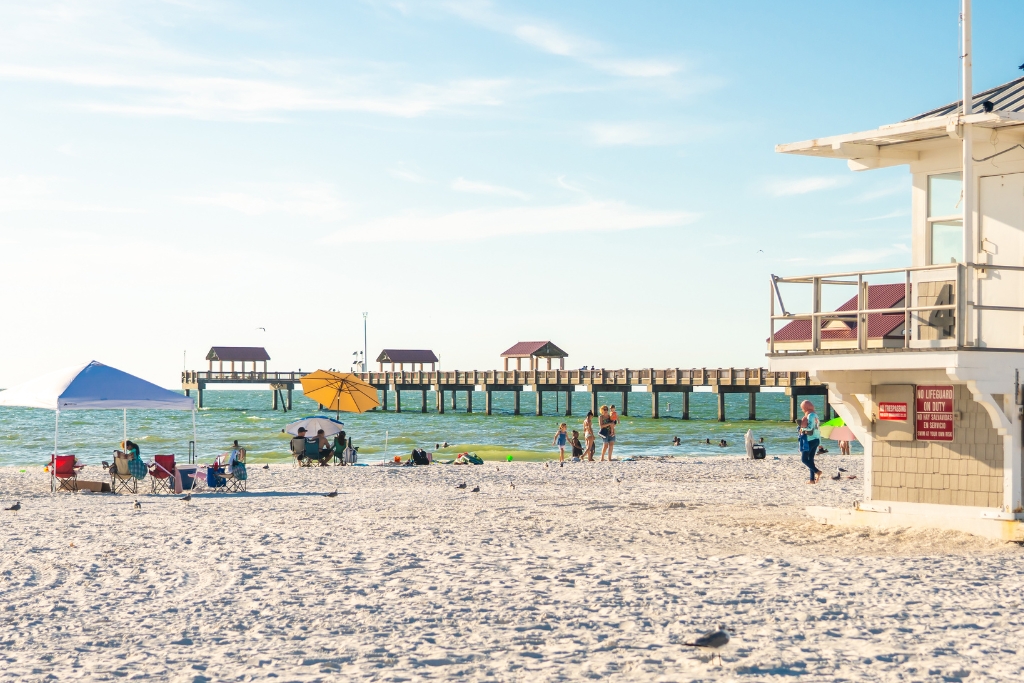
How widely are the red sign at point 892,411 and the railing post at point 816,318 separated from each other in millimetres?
1139

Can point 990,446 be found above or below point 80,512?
above

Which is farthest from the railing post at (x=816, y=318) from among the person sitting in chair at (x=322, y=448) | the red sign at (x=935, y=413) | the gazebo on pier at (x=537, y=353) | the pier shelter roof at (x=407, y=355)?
the pier shelter roof at (x=407, y=355)

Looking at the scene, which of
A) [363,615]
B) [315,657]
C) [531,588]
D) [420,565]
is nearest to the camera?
[315,657]

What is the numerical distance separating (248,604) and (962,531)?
24.4ft

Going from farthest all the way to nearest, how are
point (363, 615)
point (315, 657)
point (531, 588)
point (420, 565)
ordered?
1. point (420, 565)
2. point (531, 588)
3. point (363, 615)
4. point (315, 657)

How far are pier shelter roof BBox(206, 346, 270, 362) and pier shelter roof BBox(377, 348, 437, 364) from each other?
10479 mm

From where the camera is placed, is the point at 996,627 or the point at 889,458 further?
the point at 889,458

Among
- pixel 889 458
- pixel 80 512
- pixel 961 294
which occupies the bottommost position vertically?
pixel 80 512

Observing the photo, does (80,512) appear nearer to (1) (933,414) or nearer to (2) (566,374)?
(1) (933,414)

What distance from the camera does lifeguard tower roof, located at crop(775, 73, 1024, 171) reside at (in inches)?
430

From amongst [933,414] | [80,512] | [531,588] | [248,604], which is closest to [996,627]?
[531,588]

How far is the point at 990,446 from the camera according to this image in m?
11.4

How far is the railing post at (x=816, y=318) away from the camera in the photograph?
38.7 feet

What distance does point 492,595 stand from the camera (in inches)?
347
